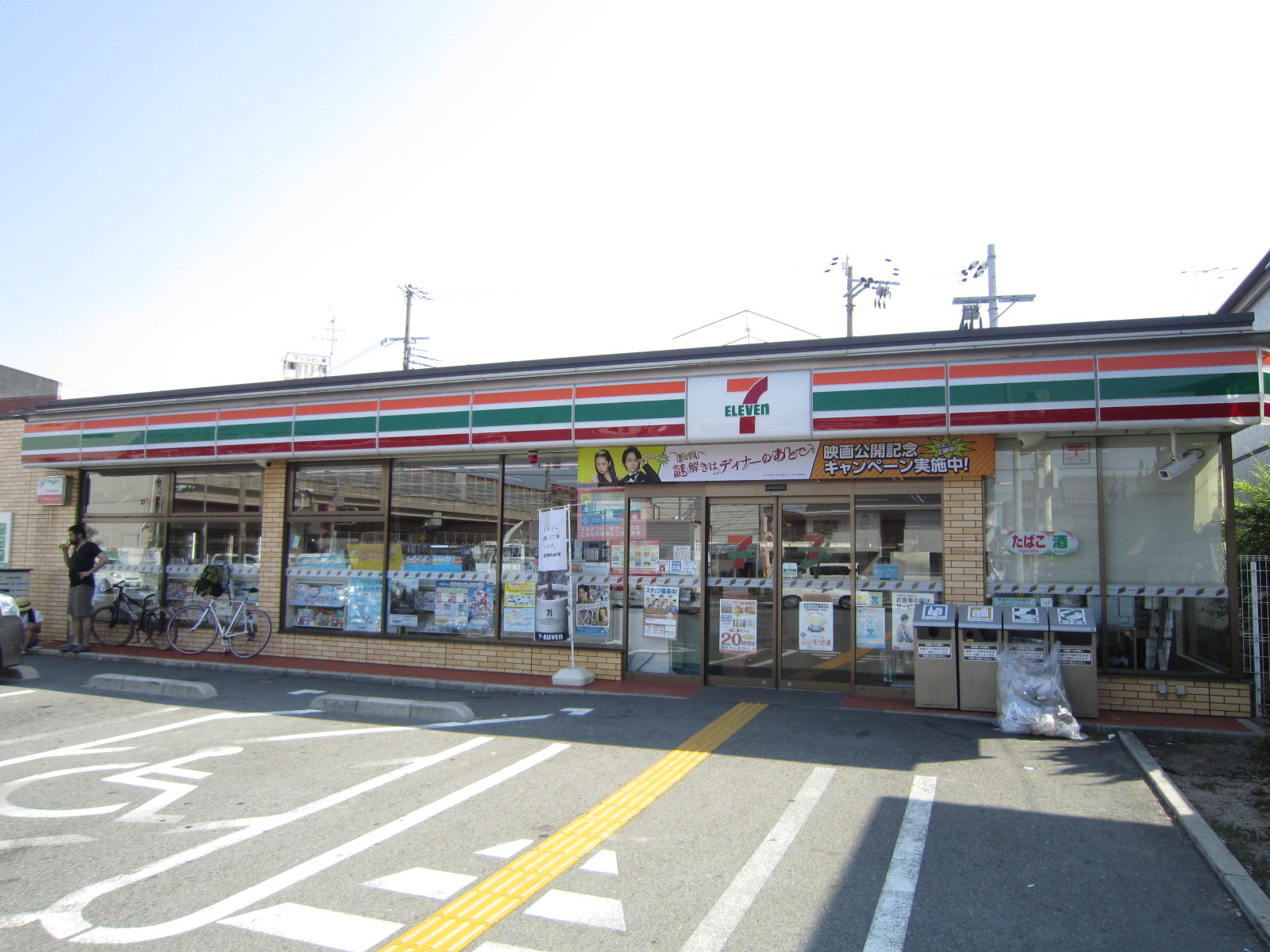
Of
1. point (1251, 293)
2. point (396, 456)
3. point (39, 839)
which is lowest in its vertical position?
point (39, 839)

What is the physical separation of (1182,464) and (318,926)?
929 cm

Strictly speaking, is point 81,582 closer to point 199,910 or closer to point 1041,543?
point 199,910

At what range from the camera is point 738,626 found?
10.4 meters

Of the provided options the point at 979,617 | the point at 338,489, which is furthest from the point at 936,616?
the point at 338,489

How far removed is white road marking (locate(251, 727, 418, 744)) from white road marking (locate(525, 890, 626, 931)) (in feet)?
14.1

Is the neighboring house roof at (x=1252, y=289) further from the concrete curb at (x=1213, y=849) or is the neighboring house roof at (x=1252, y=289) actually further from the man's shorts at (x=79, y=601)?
the man's shorts at (x=79, y=601)

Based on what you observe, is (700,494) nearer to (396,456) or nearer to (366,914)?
(396,456)

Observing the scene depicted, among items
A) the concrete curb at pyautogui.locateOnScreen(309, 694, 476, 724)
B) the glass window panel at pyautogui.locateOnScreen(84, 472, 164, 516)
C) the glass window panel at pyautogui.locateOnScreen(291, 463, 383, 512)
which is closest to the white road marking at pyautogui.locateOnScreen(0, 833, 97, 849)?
the concrete curb at pyautogui.locateOnScreen(309, 694, 476, 724)

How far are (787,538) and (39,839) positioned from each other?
7.73 m

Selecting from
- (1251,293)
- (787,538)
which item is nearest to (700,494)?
(787,538)

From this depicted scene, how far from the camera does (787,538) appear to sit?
33.8ft

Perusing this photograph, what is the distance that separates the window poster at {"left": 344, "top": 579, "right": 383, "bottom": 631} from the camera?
40.3ft

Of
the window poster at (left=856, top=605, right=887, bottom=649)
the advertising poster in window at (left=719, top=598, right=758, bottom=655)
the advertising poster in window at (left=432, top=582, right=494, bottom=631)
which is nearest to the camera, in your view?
the window poster at (left=856, top=605, right=887, bottom=649)

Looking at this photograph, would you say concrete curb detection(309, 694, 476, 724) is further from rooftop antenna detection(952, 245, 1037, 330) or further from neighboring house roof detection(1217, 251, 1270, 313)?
rooftop antenna detection(952, 245, 1037, 330)
